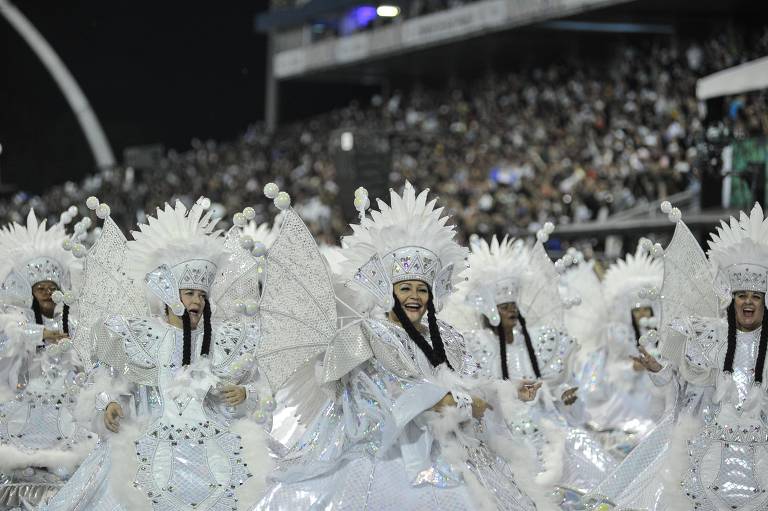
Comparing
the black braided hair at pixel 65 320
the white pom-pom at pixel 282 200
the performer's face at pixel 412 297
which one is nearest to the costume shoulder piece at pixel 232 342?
the performer's face at pixel 412 297

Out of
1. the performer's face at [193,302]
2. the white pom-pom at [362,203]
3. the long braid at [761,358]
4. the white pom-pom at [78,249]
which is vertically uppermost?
the white pom-pom at [362,203]

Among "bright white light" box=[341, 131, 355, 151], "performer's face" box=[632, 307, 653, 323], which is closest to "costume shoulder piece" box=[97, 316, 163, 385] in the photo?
"performer's face" box=[632, 307, 653, 323]

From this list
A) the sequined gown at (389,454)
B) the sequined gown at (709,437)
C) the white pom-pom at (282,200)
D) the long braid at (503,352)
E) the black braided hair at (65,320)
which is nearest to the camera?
the sequined gown at (389,454)

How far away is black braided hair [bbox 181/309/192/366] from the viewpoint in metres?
6.60

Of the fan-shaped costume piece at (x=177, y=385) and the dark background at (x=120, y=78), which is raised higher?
the dark background at (x=120, y=78)

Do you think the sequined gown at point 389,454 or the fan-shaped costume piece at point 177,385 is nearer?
the sequined gown at point 389,454

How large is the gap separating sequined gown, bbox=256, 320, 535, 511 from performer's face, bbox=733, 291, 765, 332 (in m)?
1.89

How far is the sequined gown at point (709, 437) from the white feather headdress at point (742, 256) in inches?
9.6

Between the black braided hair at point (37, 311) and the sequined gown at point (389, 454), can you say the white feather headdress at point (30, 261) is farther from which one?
the sequined gown at point (389, 454)

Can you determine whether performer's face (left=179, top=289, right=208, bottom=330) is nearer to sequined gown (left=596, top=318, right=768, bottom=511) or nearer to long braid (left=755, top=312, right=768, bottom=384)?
sequined gown (left=596, top=318, right=768, bottom=511)

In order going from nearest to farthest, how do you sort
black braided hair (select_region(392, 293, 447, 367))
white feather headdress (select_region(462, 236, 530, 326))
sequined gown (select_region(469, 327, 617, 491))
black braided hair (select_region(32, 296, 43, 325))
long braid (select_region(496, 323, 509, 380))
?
1. black braided hair (select_region(392, 293, 447, 367))
2. black braided hair (select_region(32, 296, 43, 325))
3. sequined gown (select_region(469, 327, 617, 491))
4. long braid (select_region(496, 323, 509, 380))
5. white feather headdress (select_region(462, 236, 530, 326))

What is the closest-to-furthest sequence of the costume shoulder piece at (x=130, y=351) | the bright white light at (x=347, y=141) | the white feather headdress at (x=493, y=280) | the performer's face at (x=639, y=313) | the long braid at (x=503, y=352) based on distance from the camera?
the costume shoulder piece at (x=130, y=351), the long braid at (x=503, y=352), the white feather headdress at (x=493, y=280), the performer's face at (x=639, y=313), the bright white light at (x=347, y=141)

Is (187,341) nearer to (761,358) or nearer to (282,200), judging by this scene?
(282,200)

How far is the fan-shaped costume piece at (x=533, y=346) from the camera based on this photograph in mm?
8734
